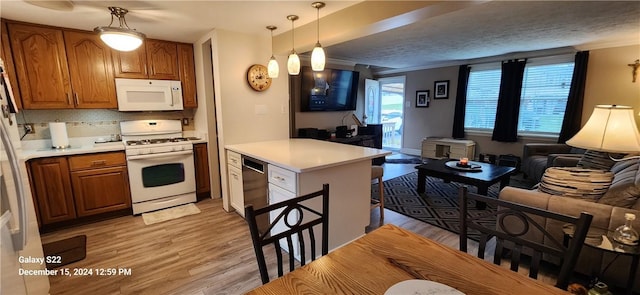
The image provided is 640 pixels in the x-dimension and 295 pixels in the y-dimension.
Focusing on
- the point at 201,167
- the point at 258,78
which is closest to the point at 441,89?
the point at 258,78

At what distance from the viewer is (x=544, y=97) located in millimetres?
4859

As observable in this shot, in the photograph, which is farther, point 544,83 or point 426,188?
point 544,83

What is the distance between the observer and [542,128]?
4949mm

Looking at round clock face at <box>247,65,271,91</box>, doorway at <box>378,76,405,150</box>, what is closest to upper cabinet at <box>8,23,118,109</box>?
round clock face at <box>247,65,271,91</box>

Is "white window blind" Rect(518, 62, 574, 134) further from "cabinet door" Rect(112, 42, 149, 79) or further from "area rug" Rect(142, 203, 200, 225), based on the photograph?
"cabinet door" Rect(112, 42, 149, 79)

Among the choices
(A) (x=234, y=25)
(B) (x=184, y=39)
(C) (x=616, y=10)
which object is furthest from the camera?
(B) (x=184, y=39)

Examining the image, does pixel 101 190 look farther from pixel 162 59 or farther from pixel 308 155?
pixel 308 155

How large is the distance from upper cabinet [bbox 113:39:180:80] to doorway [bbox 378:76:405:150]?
528 cm

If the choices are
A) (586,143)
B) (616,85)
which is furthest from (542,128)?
(586,143)

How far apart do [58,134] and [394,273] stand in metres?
3.75

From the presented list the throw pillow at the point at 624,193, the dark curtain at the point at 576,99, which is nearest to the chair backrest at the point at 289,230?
the throw pillow at the point at 624,193

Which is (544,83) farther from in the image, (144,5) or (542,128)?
(144,5)

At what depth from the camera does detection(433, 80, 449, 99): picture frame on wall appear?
6.02 metres

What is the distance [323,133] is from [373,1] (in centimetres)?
306
